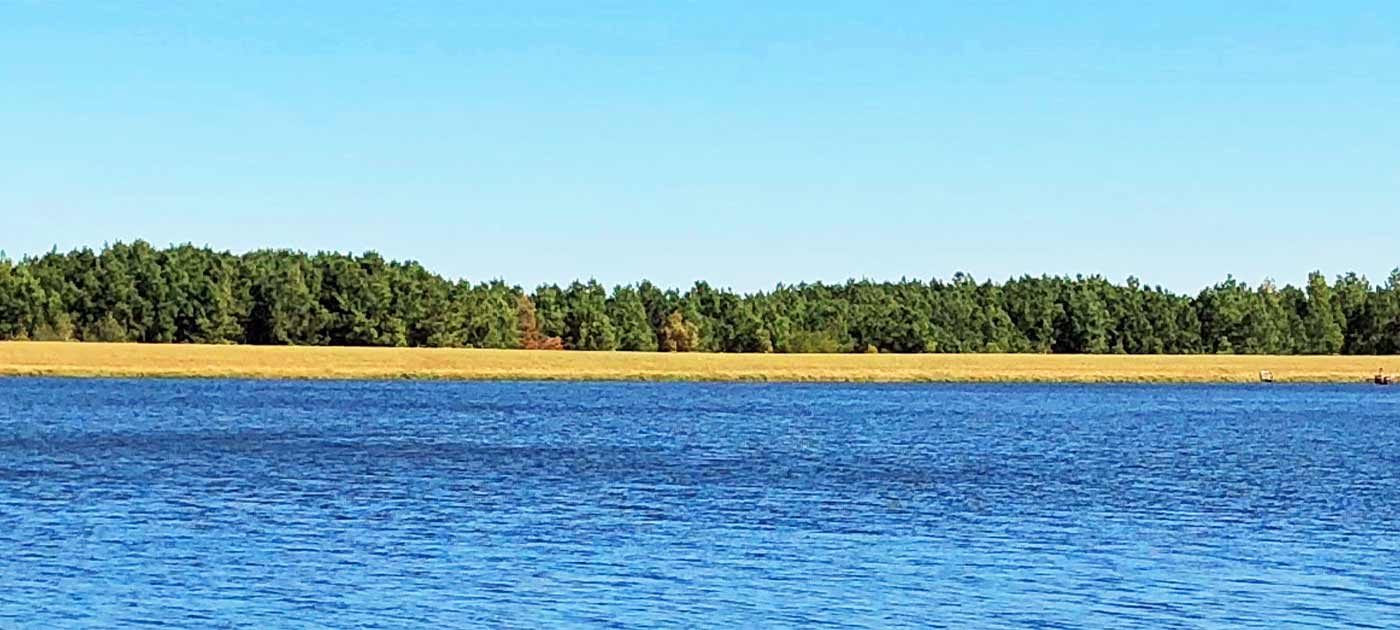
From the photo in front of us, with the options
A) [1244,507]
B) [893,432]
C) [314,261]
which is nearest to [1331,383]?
[314,261]

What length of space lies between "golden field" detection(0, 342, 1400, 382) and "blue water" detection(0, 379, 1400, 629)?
5865 cm

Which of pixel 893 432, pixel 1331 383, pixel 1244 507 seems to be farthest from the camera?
pixel 1331 383

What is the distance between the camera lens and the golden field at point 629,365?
5138 inches

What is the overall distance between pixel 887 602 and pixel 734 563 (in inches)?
161

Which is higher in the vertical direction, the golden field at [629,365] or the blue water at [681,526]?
the golden field at [629,365]

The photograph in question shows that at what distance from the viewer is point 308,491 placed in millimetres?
41719

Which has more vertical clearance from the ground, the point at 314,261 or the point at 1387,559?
the point at 314,261

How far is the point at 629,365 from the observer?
151125mm

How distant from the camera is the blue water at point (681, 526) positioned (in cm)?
2588

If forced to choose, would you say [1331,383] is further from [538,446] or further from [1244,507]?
[1244,507]

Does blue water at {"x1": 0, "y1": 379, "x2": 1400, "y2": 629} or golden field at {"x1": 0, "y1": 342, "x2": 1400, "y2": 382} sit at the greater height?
golden field at {"x1": 0, "y1": 342, "x2": 1400, "y2": 382}

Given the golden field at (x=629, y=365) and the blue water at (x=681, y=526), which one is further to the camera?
the golden field at (x=629, y=365)

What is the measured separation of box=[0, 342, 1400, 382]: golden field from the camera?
5138 inches

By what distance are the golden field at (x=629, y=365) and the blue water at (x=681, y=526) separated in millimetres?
58648
